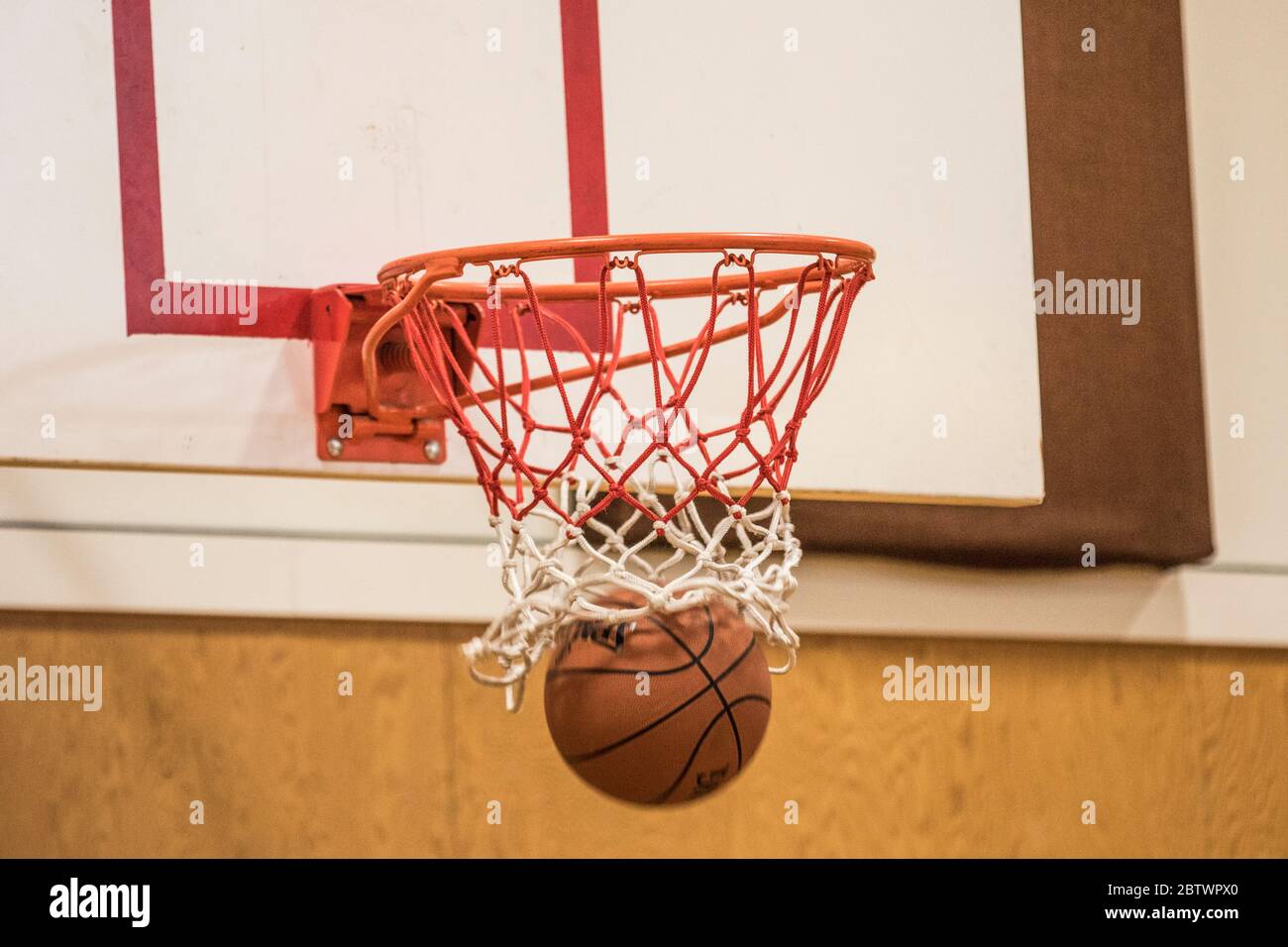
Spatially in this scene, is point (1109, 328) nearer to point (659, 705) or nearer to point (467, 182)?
point (467, 182)

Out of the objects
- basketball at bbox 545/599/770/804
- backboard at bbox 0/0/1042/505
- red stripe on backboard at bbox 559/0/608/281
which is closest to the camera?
basketball at bbox 545/599/770/804

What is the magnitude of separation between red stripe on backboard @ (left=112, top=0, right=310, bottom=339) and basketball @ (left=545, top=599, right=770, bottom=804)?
0.55 m

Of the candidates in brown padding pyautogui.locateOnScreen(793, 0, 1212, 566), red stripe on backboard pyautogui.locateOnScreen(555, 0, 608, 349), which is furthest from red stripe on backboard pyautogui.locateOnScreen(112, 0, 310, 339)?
brown padding pyautogui.locateOnScreen(793, 0, 1212, 566)

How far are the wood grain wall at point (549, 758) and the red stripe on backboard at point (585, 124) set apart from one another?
0.63 m

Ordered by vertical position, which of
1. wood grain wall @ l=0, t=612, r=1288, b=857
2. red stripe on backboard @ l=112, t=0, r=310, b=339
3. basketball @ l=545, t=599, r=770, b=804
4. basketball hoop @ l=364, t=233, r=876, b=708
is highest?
red stripe on backboard @ l=112, t=0, r=310, b=339

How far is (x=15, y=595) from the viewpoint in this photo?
73.7 inches

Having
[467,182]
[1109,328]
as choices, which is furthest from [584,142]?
[1109,328]

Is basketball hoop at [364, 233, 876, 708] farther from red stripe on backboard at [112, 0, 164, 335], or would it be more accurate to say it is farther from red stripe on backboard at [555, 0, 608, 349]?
red stripe on backboard at [112, 0, 164, 335]

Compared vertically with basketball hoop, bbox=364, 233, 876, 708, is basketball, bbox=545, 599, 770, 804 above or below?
below

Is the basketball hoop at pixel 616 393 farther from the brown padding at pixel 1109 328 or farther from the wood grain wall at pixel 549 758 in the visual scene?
the brown padding at pixel 1109 328

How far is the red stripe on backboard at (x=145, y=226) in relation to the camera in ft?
5.55

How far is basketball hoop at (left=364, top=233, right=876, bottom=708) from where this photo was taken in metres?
1.53
